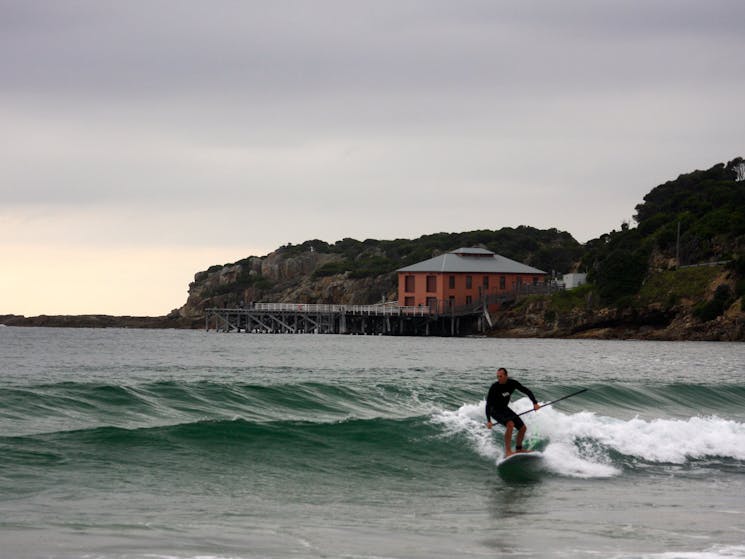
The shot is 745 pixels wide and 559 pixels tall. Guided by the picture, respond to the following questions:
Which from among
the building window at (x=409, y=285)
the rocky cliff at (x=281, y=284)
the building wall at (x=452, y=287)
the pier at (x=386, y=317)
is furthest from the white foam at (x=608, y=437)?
the rocky cliff at (x=281, y=284)

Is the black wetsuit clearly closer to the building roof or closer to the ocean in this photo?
the ocean

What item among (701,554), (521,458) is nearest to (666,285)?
(521,458)

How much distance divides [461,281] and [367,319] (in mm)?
10588

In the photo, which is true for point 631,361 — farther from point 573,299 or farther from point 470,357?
point 573,299

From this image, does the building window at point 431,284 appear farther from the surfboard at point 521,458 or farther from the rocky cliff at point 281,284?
the surfboard at point 521,458

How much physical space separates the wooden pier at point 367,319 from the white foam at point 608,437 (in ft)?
224

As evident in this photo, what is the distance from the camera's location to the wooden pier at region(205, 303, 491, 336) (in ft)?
300

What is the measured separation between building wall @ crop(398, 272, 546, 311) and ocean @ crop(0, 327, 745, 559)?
61397 millimetres

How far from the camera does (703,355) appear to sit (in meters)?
49.6

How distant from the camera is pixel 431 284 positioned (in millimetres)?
93062

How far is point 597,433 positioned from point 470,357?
91.2 feet

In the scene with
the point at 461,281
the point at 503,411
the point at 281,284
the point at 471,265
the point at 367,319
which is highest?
the point at 471,265

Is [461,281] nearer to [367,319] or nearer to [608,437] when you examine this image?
[367,319]

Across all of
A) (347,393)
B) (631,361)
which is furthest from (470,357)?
(347,393)
